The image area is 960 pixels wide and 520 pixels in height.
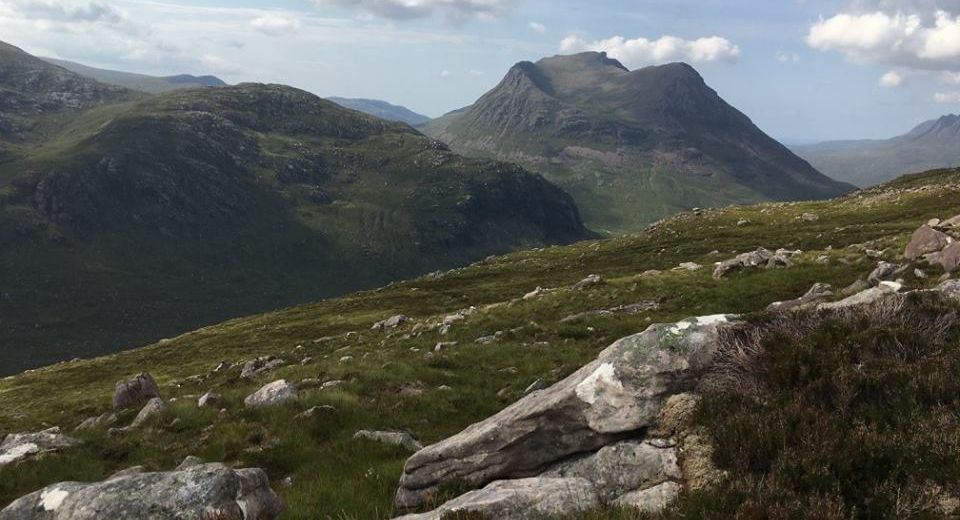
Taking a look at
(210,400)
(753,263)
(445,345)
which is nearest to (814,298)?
(753,263)

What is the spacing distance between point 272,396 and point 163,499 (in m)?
10.2

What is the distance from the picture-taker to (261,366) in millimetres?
39094

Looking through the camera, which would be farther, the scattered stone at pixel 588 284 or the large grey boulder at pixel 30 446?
the scattered stone at pixel 588 284

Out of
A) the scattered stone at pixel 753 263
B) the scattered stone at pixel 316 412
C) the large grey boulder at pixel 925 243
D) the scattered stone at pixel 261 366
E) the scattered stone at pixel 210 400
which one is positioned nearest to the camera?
the scattered stone at pixel 316 412

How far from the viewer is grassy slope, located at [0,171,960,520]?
1580cm

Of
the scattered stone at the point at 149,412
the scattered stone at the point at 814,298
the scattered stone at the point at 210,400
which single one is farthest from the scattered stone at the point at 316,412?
the scattered stone at the point at 814,298

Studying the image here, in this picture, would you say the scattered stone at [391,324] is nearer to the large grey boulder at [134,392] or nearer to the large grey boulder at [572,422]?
the large grey boulder at [134,392]

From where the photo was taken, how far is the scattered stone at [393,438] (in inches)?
593

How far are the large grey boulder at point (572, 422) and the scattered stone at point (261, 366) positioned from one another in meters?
28.7

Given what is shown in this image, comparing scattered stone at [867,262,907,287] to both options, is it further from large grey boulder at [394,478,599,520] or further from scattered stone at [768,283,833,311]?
large grey boulder at [394,478,599,520]

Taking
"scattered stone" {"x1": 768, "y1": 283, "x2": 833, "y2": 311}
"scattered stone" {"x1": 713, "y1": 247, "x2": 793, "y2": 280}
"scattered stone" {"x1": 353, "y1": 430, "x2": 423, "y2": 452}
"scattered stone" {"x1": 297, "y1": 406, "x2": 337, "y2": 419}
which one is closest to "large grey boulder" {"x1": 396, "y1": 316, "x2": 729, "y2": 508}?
"scattered stone" {"x1": 353, "y1": 430, "x2": 423, "y2": 452}

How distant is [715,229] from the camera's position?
77.4 meters

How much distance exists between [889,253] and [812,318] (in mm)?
29242

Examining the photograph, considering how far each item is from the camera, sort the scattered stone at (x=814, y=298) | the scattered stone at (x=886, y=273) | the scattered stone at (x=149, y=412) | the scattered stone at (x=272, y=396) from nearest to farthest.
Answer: the scattered stone at (x=272, y=396)
the scattered stone at (x=149, y=412)
the scattered stone at (x=814, y=298)
the scattered stone at (x=886, y=273)
